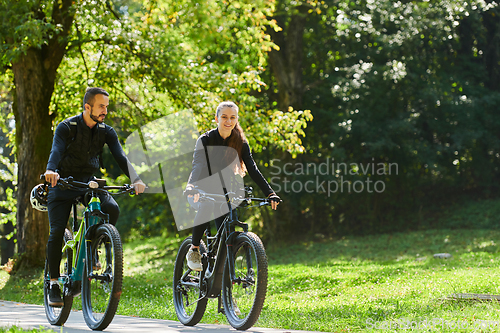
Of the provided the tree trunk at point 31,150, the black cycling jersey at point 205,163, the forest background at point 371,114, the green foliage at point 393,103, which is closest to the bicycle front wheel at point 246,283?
the black cycling jersey at point 205,163

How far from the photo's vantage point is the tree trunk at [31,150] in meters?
10.5

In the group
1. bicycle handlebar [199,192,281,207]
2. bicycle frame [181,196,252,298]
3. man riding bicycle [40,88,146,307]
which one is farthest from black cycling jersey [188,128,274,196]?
man riding bicycle [40,88,146,307]

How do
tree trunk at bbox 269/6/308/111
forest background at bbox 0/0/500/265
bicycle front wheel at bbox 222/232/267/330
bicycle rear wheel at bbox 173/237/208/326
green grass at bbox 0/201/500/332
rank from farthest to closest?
tree trunk at bbox 269/6/308/111 → forest background at bbox 0/0/500/265 → green grass at bbox 0/201/500/332 → bicycle rear wheel at bbox 173/237/208/326 → bicycle front wheel at bbox 222/232/267/330

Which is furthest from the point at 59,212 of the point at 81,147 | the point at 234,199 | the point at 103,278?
the point at 234,199

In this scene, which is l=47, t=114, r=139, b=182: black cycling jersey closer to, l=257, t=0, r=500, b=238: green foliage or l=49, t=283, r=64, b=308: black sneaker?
l=49, t=283, r=64, b=308: black sneaker

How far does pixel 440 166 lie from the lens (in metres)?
21.8

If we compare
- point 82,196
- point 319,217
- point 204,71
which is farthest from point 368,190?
point 82,196

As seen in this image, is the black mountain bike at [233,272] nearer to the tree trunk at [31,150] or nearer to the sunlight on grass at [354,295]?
the sunlight on grass at [354,295]

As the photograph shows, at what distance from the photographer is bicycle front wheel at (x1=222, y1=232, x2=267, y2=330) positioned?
4250mm

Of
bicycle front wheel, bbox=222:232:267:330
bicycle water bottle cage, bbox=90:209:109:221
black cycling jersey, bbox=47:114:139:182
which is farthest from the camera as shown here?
black cycling jersey, bbox=47:114:139:182

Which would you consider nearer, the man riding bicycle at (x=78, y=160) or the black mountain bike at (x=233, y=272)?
the black mountain bike at (x=233, y=272)

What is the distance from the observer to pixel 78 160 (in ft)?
16.2

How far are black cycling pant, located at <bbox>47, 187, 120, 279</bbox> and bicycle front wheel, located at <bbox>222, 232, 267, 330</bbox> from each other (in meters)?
1.20

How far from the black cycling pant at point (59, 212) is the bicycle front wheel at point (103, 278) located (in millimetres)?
273
